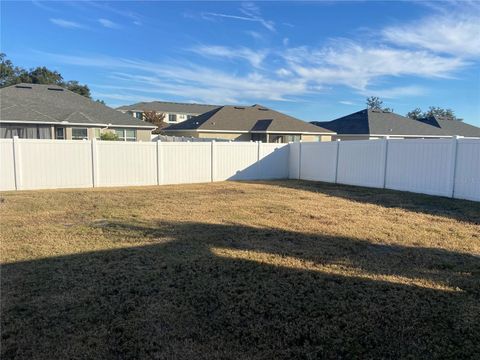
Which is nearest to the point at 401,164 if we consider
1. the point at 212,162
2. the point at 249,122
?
the point at 212,162

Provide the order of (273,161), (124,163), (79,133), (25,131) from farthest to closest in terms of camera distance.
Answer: (79,133) < (25,131) < (273,161) < (124,163)

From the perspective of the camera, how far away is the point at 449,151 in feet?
37.2

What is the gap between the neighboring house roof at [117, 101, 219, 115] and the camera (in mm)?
61062

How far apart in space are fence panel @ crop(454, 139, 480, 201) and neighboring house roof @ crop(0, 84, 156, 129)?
60.5 ft

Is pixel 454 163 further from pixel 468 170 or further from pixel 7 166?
pixel 7 166

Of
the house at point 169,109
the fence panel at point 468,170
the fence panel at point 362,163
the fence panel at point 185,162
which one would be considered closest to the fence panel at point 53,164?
the fence panel at point 185,162

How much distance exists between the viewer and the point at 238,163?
16.9 metres

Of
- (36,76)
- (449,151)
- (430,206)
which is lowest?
(430,206)

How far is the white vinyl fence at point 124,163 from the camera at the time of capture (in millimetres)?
12547

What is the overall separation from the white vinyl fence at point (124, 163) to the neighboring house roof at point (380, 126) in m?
15.7

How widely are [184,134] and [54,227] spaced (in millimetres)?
27690

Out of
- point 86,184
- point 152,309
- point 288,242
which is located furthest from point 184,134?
point 152,309

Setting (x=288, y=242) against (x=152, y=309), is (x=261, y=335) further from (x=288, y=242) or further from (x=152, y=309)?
(x=288, y=242)

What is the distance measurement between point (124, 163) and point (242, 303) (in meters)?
11.3
